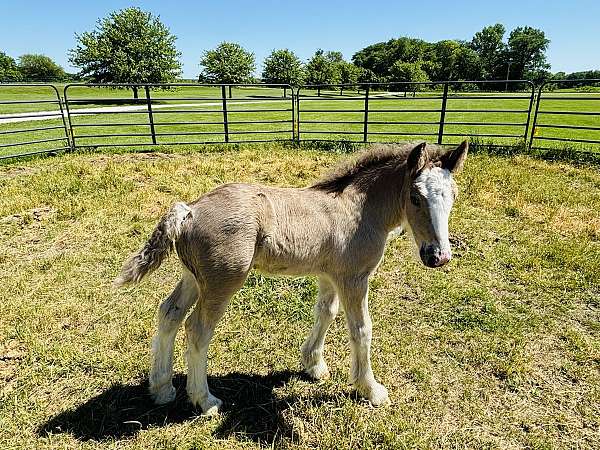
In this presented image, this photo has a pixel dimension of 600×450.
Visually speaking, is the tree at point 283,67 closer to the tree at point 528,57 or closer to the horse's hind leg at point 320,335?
the horse's hind leg at point 320,335

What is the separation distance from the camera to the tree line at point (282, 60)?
2928 cm

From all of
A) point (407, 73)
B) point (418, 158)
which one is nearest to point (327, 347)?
point (418, 158)

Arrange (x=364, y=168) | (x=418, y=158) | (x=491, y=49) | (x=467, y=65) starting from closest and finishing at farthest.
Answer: (x=418, y=158)
(x=364, y=168)
(x=467, y=65)
(x=491, y=49)

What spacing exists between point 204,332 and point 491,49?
4618 inches

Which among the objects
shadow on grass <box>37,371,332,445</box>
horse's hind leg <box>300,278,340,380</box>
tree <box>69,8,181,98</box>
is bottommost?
shadow on grass <box>37,371,332,445</box>

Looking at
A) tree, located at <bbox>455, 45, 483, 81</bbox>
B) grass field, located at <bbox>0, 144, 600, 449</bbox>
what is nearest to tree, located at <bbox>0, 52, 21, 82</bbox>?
grass field, located at <bbox>0, 144, 600, 449</bbox>

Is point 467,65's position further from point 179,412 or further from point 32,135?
point 179,412

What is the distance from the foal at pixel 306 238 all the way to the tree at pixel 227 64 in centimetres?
4314

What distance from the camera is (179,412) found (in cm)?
259

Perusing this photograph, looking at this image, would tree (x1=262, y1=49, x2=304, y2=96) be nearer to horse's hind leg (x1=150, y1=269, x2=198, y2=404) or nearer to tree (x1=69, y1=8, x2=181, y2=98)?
tree (x1=69, y1=8, x2=181, y2=98)

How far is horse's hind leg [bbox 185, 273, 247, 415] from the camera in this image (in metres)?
2.31

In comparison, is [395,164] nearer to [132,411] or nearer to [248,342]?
[248,342]

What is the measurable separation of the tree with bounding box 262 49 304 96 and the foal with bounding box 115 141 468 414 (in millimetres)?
51191

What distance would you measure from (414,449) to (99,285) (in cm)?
340
